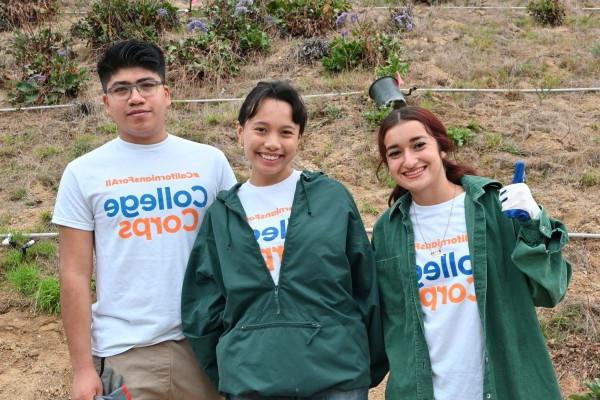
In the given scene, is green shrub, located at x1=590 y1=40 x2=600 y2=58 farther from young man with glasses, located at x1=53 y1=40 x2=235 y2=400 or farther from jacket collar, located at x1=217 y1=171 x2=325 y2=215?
young man with glasses, located at x1=53 y1=40 x2=235 y2=400

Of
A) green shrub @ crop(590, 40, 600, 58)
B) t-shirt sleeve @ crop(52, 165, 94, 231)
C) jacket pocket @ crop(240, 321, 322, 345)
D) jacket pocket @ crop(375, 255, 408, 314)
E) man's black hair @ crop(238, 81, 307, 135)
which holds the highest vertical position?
green shrub @ crop(590, 40, 600, 58)

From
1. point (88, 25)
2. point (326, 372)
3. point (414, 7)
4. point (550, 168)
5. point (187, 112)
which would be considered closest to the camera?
point (326, 372)

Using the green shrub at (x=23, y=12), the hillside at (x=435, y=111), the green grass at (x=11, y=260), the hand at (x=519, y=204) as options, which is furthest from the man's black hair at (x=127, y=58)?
the green shrub at (x=23, y=12)

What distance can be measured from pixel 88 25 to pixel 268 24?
6.69 ft

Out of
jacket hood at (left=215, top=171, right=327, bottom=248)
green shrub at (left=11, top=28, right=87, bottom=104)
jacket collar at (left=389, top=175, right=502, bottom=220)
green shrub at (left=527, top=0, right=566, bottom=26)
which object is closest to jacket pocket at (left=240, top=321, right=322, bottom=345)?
jacket hood at (left=215, top=171, right=327, bottom=248)

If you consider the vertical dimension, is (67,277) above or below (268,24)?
below

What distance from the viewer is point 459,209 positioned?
231cm

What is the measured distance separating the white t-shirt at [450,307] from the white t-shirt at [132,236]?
80 centimetres

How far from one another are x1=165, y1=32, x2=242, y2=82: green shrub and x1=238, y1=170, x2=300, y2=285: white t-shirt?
473cm

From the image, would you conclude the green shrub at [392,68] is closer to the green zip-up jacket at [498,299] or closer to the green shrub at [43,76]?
the green shrub at [43,76]

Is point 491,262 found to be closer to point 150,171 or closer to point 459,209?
point 459,209

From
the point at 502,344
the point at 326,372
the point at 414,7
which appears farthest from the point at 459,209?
the point at 414,7

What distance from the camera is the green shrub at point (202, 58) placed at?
22.8 ft

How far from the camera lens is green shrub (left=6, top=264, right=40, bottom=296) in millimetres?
4375
